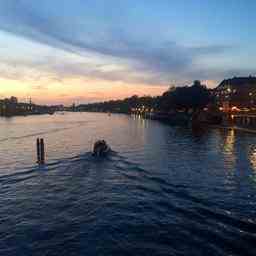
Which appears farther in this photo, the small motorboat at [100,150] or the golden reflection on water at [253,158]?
the small motorboat at [100,150]

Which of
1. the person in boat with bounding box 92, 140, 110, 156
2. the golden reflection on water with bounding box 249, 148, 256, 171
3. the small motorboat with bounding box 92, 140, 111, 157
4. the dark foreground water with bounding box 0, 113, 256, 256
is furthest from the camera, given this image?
the person in boat with bounding box 92, 140, 110, 156

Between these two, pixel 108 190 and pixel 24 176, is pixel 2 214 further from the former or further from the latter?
pixel 24 176

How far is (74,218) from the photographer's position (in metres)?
24.9

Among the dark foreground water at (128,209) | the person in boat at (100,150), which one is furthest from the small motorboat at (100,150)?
the dark foreground water at (128,209)

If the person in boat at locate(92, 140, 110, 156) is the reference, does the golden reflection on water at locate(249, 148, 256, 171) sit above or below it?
below

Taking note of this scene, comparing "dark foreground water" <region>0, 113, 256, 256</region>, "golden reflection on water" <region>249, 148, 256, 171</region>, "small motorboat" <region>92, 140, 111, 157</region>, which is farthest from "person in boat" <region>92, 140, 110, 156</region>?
"golden reflection on water" <region>249, 148, 256, 171</region>

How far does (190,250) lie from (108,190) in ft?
47.5

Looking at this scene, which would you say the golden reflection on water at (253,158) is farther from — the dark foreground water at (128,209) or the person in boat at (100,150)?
the person in boat at (100,150)

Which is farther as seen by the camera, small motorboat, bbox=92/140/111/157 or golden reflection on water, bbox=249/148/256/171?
small motorboat, bbox=92/140/111/157

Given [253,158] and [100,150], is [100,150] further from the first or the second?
[253,158]

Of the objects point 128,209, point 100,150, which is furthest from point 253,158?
point 128,209

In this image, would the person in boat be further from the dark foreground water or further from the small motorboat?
the dark foreground water

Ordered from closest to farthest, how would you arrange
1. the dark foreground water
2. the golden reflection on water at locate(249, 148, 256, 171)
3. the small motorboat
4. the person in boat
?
the dark foreground water < the golden reflection on water at locate(249, 148, 256, 171) < the small motorboat < the person in boat

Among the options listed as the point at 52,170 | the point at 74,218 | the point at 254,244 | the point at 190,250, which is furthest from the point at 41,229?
the point at 52,170
